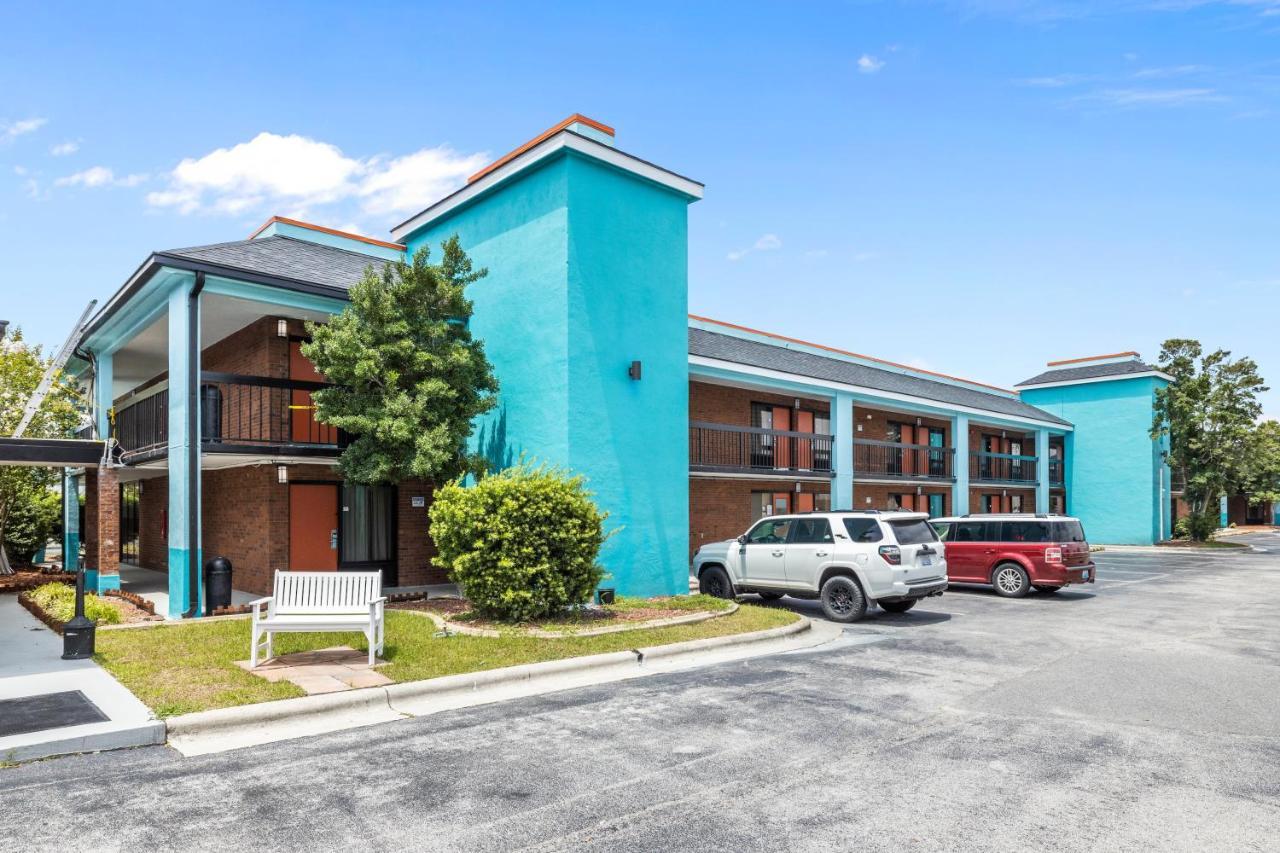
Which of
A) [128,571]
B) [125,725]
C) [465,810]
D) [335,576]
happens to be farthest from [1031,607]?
[128,571]

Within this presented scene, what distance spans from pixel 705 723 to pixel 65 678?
6.74m

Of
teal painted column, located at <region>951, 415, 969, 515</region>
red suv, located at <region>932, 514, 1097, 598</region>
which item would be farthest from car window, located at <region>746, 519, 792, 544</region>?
teal painted column, located at <region>951, 415, 969, 515</region>

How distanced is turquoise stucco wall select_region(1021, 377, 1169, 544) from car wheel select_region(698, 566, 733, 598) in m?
29.4

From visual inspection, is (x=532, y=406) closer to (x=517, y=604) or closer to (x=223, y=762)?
(x=517, y=604)

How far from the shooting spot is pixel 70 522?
21.7m

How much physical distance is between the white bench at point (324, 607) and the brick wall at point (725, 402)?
1433 cm

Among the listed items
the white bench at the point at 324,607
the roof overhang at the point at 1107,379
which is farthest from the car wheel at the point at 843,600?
the roof overhang at the point at 1107,379

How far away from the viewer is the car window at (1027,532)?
1766 cm

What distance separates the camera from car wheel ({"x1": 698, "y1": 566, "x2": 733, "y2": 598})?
51.6 ft

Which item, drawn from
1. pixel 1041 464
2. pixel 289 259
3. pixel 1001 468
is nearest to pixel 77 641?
pixel 289 259

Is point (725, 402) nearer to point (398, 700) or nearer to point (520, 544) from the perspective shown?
point (520, 544)

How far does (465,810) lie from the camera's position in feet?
17.3

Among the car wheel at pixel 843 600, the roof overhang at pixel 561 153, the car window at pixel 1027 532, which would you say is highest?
the roof overhang at pixel 561 153

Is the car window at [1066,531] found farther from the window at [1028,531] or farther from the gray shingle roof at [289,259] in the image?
the gray shingle roof at [289,259]
